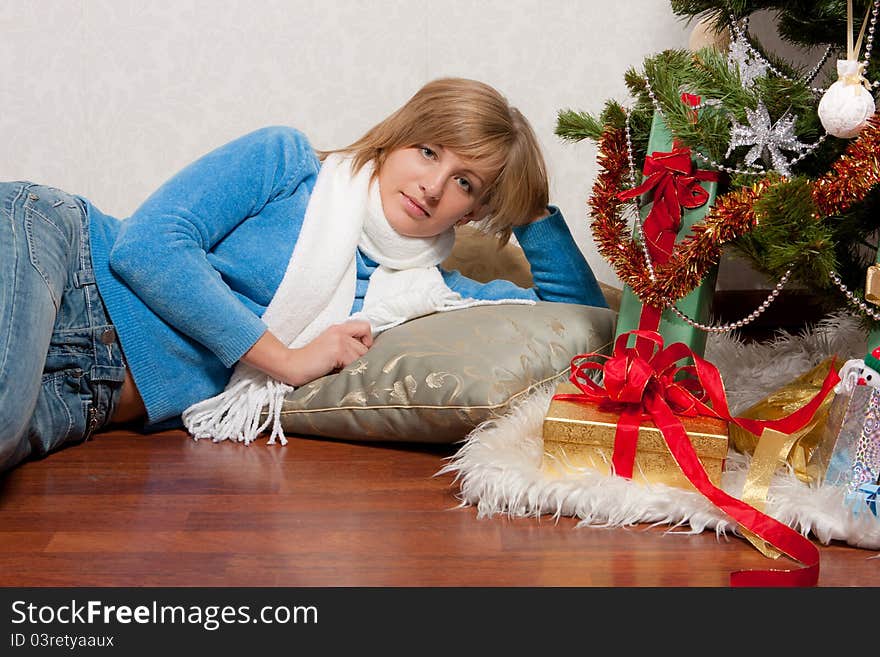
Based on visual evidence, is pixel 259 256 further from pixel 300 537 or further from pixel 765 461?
pixel 765 461

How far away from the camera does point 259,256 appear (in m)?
1.49

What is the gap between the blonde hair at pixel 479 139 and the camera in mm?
1529

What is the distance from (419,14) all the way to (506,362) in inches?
39.3

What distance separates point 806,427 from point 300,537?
0.66m

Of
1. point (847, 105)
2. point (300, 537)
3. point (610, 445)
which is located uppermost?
point (847, 105)

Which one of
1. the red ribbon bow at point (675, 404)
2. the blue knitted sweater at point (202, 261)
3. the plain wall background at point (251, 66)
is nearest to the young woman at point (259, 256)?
the blue knitted sweater at point (202, 261)

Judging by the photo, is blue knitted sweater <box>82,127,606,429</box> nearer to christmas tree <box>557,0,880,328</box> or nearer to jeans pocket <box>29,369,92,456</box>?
jeans pocket <box>29,369,92,456</box>

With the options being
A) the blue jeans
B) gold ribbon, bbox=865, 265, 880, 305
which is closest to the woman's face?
the blue jeans

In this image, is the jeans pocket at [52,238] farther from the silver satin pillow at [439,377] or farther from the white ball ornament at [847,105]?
the white ball ornament at [847,105]

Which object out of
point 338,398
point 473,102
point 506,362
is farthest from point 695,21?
point 338,398

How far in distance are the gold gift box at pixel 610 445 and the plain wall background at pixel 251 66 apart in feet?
3.16

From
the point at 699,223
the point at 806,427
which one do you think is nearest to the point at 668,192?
the point at 699,223

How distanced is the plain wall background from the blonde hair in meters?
0.48
